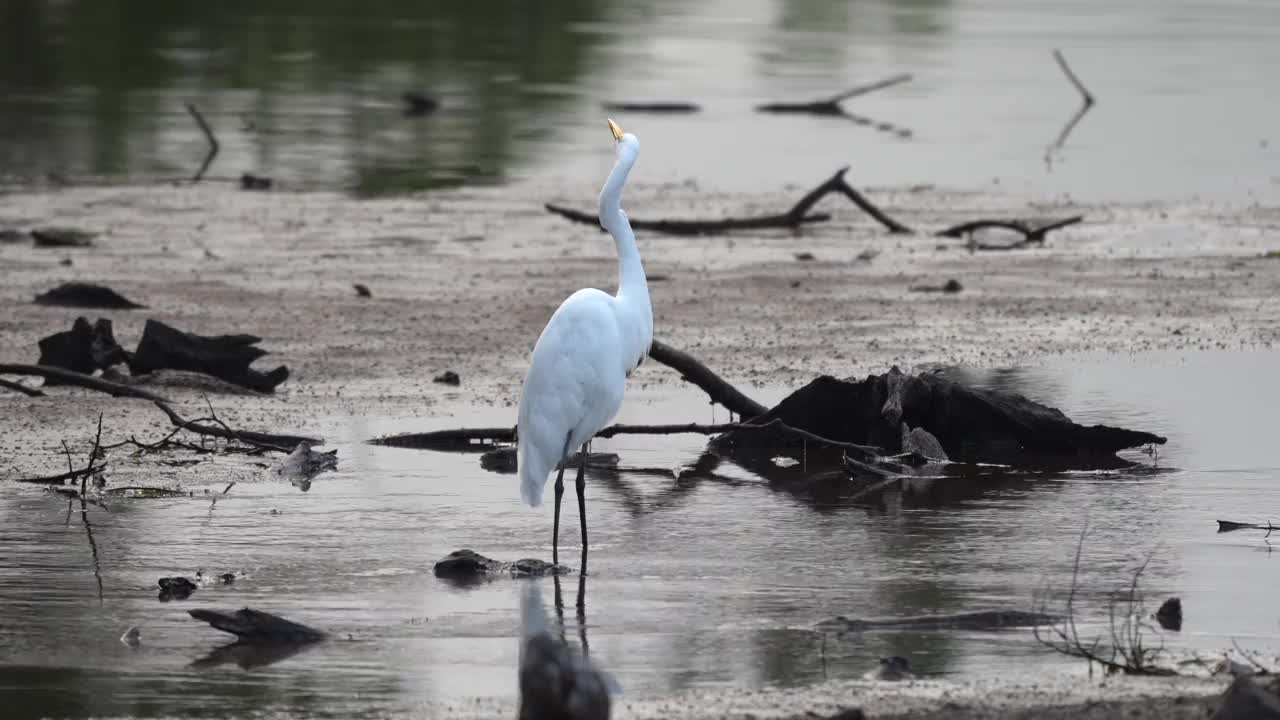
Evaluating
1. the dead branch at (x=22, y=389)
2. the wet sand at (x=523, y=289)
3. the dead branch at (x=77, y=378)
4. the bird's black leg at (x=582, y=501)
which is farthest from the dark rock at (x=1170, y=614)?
the dead branch at (x=22, y=389)

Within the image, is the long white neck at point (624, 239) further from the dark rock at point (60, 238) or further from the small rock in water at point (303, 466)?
the dark rock at point (60, 238)

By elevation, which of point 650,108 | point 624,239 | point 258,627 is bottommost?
point 650,108

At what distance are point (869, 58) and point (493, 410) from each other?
28.3 metres

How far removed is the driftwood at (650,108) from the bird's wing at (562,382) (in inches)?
827

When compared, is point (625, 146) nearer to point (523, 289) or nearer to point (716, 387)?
point (716, 387)

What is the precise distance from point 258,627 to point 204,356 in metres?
4.90

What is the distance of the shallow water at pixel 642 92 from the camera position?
77.0ft

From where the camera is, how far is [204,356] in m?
11.9

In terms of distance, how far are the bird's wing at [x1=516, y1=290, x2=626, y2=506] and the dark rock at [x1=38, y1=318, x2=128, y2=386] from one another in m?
3.78

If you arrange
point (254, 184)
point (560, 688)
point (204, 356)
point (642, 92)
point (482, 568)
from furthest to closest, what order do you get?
point (642, 92)
point (254, 184)
point (204, 356)
point (482, 568)
point (560, 688)

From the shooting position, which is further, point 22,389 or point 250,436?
point 22,389

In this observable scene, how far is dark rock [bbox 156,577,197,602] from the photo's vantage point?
314 inches

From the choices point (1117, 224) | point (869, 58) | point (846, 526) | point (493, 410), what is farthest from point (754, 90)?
point (846, 526)

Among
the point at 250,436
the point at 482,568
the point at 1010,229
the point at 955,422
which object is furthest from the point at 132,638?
the point at 1010,229
